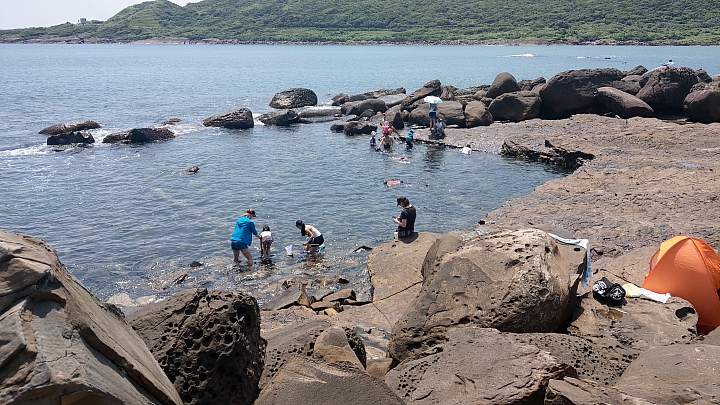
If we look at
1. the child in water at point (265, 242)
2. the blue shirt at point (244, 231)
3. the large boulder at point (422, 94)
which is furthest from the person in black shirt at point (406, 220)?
the large boulder at point (422, 94)

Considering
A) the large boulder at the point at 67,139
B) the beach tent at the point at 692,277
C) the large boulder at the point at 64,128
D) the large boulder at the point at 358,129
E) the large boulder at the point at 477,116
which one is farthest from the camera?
the large boulder at the point at 358,129

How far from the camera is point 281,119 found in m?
41.3

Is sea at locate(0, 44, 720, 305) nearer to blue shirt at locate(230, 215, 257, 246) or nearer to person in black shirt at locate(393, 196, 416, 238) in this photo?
blue shirt at locate(230, 215, 257, 246)

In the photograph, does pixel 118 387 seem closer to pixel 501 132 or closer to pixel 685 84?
pixel 501 132

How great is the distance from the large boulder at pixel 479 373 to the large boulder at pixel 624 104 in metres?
29.8

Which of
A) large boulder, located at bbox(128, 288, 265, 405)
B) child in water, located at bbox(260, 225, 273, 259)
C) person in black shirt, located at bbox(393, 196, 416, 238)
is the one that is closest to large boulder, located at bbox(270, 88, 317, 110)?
child in water, located at bbox(260, 225, 273, 259)

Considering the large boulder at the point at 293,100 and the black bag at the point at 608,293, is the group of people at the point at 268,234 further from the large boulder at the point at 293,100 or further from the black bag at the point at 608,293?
the large boulder at the point at 293,100

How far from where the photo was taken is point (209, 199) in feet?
76.5

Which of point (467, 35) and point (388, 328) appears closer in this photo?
point (388, 328)

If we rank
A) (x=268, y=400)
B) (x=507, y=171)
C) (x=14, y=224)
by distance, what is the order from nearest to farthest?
(x=268, y=400), (x=14, y=224), (x=507, y=171)

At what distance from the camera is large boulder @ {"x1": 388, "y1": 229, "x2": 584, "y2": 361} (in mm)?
8633

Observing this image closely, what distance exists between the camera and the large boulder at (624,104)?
3281 cm

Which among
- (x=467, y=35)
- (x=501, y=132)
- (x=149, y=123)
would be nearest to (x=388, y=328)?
(x=501, y=132)

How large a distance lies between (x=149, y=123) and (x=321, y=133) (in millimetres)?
13469
